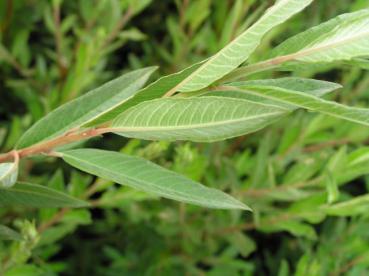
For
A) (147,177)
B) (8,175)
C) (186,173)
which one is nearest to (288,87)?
(147,177)

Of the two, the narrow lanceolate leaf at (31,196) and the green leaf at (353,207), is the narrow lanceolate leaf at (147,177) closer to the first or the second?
the narrow lanceolate leaf at (31,196)

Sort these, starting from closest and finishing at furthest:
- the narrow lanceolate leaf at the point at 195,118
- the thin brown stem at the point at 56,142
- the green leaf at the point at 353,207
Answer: the narrow lanceolate leaf at the point at 195,118 < the thin brown stem at the point at 56,142 < the green leaf at the point at 353,207

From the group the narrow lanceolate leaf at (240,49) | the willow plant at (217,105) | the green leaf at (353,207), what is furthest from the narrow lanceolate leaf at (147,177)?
the green leaf at (353,207)

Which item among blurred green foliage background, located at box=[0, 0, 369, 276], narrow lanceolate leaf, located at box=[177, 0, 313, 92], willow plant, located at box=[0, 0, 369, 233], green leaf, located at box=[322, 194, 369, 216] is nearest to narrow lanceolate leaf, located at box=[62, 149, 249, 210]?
willow plant, located at box=[0, 0, 369, 233]

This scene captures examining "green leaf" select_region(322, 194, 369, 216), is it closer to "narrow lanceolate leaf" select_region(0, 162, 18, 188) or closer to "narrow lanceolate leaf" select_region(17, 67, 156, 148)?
"narrow lanceolate leaf" select_region(17, 67, 156, 148)

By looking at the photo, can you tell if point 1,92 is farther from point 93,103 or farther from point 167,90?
point 167,90
